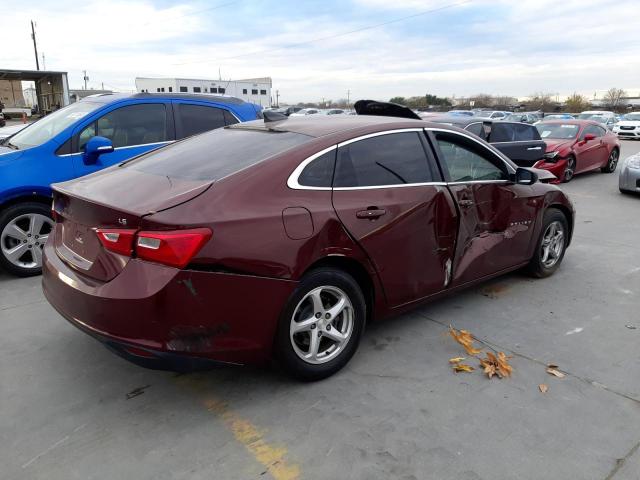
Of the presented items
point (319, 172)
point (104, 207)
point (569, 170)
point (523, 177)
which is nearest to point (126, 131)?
point (104, 207)

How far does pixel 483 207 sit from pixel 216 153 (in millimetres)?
2149

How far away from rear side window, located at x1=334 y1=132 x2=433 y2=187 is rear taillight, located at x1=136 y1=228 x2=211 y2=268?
39.7 inches

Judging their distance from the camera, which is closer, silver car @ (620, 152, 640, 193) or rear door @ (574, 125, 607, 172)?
silver car @ (620, 152, 640, 193)

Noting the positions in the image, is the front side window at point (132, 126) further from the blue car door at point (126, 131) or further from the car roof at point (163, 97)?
the car roof at point (163, 97)

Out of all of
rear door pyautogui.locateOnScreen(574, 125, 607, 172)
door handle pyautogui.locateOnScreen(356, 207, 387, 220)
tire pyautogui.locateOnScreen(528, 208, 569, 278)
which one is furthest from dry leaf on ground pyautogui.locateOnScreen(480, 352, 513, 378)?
rear door pyautogui.locateOnScreen(574, 125, 607, 172)

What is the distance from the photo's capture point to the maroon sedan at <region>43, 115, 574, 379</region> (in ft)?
8.45

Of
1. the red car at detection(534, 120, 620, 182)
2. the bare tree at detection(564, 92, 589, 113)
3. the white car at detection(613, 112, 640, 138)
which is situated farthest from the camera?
the bare tree at detection(564, 92, 589, 113)

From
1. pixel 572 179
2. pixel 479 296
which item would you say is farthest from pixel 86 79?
pixel 479 296

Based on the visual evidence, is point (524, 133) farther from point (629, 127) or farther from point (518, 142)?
point (629, 127)

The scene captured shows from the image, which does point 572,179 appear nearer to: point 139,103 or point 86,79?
point 139,103

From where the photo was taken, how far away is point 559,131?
12820 millimetres

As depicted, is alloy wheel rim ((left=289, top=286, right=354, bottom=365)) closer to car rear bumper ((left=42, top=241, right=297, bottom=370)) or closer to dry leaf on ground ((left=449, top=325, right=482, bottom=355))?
car rear bumper ((left=42, top=241, right=297, bottom=370))

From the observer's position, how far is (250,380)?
3.22 meters

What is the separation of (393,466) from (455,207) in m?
2.03
